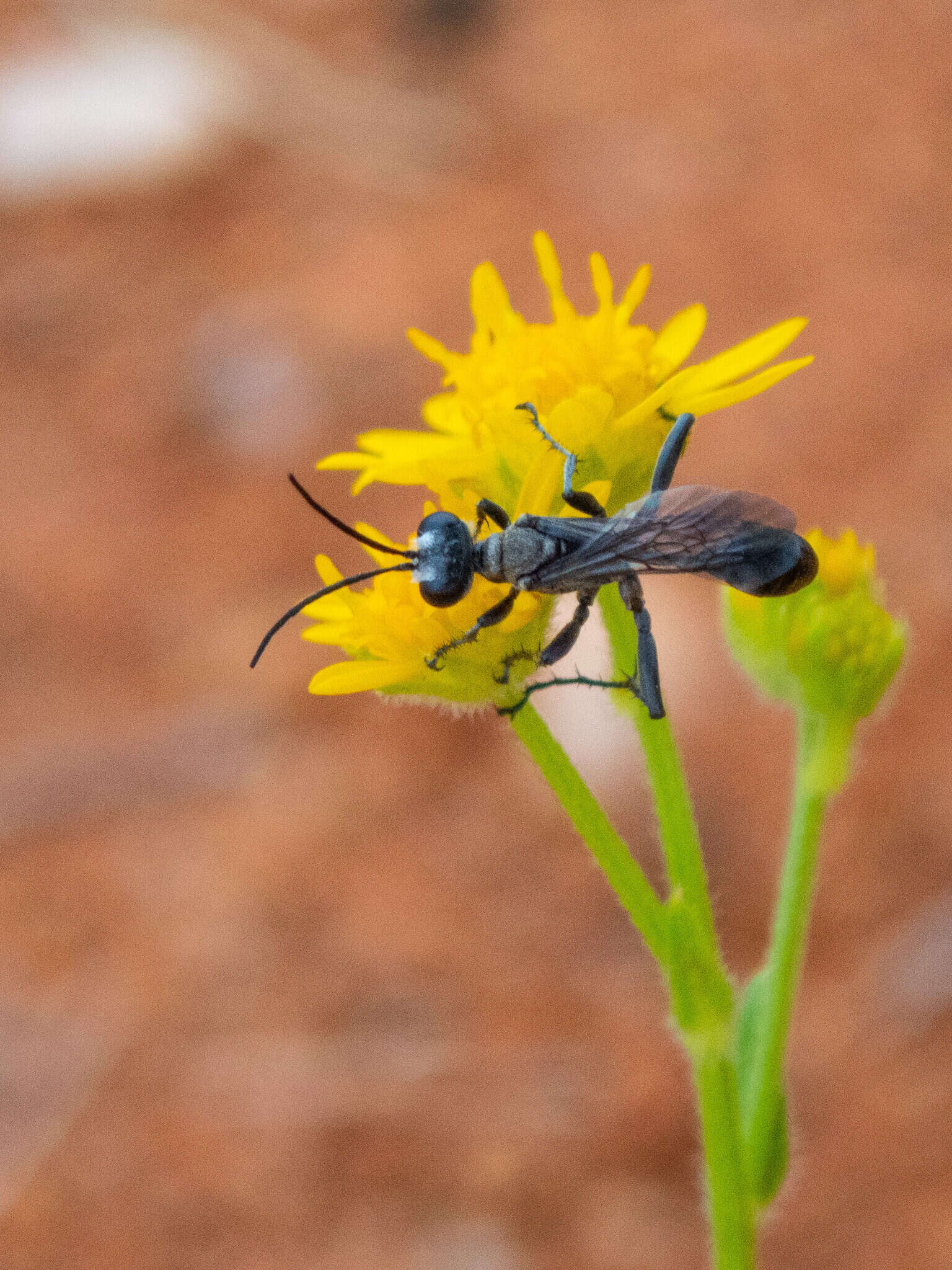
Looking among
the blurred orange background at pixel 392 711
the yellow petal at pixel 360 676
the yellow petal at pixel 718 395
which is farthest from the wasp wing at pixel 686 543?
the blurred orange background at pixel 392 711

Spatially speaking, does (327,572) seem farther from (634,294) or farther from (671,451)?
(634,294)

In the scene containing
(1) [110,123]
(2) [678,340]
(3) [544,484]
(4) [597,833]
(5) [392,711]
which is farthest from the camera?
(1) [110,123]

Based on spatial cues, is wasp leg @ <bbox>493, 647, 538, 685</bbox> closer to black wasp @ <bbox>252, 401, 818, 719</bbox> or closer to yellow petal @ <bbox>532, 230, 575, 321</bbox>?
black wasp @ <bbox>252, 401, 818, 719</bbox>

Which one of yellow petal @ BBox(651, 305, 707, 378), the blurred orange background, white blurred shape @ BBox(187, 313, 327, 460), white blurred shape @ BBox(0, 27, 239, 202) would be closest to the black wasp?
yellow petal @ BBox(651, 305, 707, 378)

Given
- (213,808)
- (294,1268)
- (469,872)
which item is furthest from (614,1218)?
(213,808)

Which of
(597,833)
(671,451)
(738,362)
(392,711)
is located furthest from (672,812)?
(392,711)
